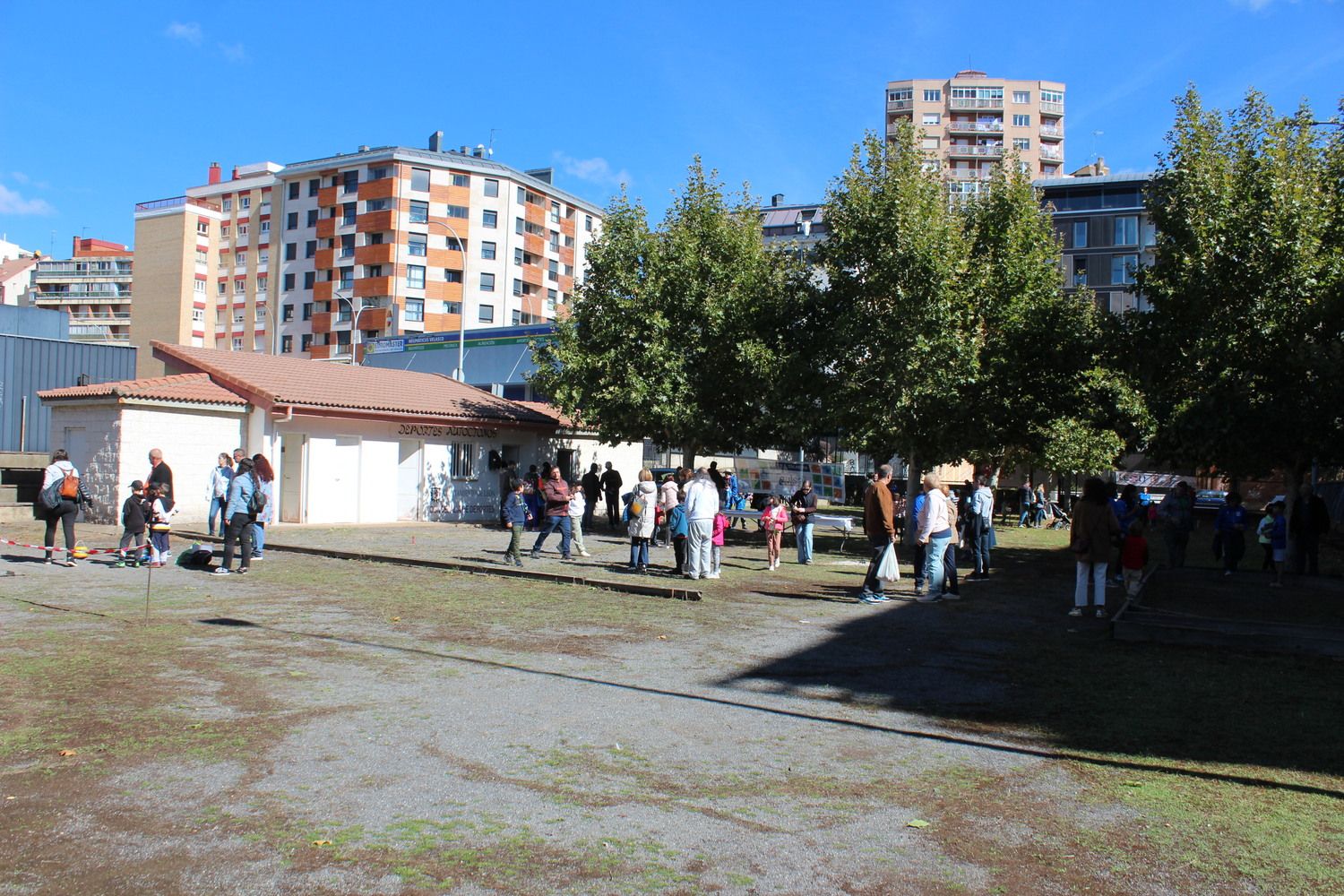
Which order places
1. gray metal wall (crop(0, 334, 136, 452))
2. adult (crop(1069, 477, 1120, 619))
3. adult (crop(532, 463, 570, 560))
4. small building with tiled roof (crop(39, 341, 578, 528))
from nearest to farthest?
1. adult (crop(1069, 477, 1120, 619))
2. adult (crop(532, 463, 570, 560))
3. small building with tiled roof (crop(39, 341, 578, 528))
4. gray metal wall (crop(0, 334, 136, 452))

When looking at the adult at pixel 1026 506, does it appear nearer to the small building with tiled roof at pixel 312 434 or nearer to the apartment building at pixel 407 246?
the small building with tiled roof at pixel 312 434

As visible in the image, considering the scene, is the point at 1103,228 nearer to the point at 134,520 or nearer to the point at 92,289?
the point at 134,520

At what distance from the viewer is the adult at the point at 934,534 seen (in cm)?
1371

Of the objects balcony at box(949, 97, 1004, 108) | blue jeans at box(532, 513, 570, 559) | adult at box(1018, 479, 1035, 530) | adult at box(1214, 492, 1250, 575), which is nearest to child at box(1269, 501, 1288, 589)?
adult at box(1214, 492, 1250, 575)

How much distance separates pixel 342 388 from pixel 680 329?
8618 millimetres

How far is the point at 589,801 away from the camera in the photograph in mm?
5293

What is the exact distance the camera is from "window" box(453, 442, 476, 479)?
28453 millimetres

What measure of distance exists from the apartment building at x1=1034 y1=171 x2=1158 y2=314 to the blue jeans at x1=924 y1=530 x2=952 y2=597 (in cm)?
6284

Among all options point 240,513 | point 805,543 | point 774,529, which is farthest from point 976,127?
point 240,513

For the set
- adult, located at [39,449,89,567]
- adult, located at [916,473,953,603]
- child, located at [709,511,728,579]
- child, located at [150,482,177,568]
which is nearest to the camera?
adult, located at [916,473,953,603]

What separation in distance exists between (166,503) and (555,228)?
220 feet

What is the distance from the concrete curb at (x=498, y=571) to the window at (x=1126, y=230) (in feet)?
219

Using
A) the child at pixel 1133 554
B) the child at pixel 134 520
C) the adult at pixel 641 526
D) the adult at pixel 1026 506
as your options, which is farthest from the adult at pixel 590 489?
the adult at pixel 1026 506

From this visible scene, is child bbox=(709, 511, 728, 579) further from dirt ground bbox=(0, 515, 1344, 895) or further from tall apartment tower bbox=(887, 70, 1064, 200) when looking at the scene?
tall apartment tower bbox=(887, 70, 1064, 200)
